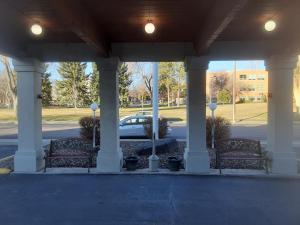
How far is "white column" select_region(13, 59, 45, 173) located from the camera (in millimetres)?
10305

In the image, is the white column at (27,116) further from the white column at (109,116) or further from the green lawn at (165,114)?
the green lawn at (165,114)

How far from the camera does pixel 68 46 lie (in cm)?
1022

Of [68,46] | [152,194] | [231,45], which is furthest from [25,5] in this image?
[231,45]

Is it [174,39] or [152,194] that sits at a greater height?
[174,39]

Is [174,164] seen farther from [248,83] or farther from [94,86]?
[248,83]

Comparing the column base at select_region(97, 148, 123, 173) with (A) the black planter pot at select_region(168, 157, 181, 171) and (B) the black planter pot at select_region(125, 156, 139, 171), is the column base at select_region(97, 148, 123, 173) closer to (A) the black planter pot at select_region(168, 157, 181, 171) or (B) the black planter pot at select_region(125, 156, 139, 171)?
(B) the black planter pot at select_region(125, 156, 139, 171)

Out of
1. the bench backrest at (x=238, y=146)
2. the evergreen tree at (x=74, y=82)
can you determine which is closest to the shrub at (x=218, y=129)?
the bench backrest at (x=238, y=146)

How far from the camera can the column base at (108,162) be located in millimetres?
10211

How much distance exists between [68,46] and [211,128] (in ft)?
25.9

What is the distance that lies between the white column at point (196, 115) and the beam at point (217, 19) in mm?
930

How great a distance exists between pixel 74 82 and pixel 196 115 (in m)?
43.7

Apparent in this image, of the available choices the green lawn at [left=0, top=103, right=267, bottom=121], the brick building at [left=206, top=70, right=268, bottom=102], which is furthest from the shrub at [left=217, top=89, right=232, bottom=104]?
the green lawn at [left=0, top=103, right=267, bottom=121]

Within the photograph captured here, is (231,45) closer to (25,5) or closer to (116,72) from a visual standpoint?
(116,72)

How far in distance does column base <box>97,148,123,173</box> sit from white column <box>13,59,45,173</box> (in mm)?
1781
